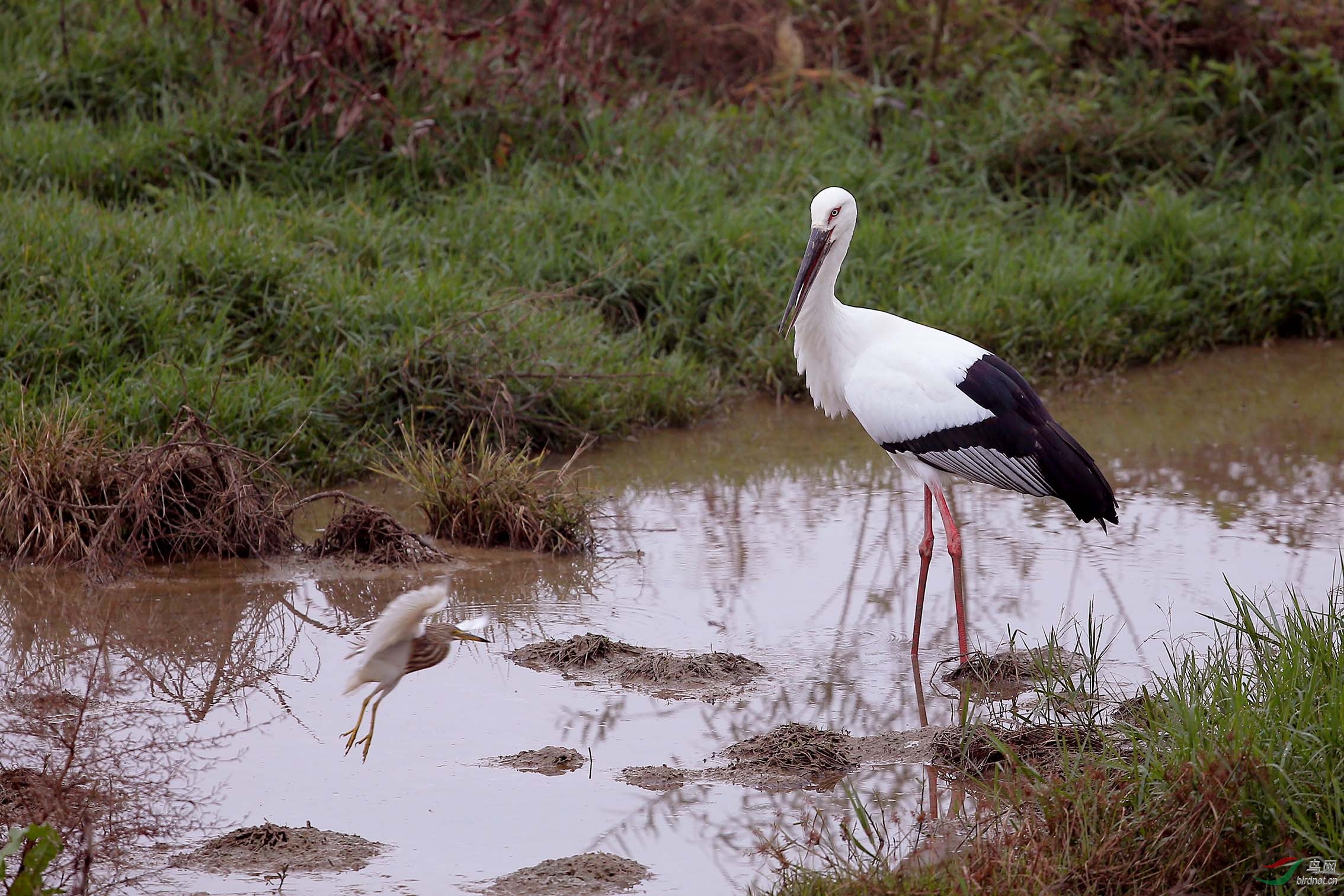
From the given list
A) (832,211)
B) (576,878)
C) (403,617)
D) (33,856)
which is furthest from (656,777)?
(832,211)

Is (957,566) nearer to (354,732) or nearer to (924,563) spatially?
(924,563)

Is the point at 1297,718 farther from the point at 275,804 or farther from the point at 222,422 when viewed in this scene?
the point at 222,422

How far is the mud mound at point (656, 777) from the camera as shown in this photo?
161 inches

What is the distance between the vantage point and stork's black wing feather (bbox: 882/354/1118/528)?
5.13 meters

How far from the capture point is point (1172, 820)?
3400 mm

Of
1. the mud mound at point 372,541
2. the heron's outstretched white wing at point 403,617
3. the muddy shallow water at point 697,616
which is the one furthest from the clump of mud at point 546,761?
the mud mound at point 372,541

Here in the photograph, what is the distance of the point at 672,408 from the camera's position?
7.52 m

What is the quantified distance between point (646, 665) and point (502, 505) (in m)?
1.33

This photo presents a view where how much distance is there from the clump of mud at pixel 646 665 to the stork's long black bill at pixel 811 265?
1.38 metres

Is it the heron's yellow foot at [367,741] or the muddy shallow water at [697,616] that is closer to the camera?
the muddy shallow water at [697,616]

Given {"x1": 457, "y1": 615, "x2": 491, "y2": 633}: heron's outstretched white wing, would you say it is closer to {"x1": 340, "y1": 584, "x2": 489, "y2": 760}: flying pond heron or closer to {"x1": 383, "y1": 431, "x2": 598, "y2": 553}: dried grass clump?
{"x1": 340, "y1": 584, "x2": 489, "y2": 760}: flying pond heron

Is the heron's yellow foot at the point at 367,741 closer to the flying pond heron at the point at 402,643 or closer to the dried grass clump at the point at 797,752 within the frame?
the flying pond heron at the point at 402,643

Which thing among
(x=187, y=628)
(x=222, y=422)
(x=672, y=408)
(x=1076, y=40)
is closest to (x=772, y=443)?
(x=672, y=408)

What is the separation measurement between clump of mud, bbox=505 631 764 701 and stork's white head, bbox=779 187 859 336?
1396 mm
